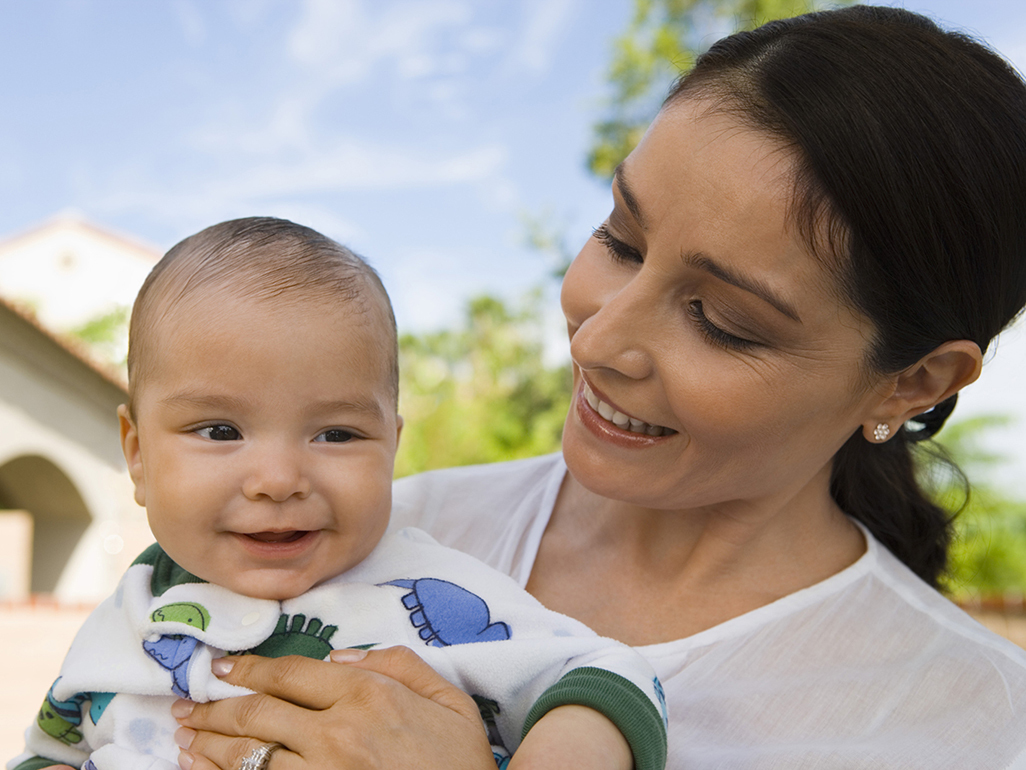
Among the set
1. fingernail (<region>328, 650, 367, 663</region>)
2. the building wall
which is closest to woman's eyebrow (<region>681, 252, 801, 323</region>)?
fingernail (<region>328, 650, 367, 663</region>)

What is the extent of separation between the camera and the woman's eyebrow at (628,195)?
1.82 m

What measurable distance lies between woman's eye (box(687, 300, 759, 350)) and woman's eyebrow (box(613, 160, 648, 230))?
19 cm

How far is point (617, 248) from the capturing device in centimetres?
198

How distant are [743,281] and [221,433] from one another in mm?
1014

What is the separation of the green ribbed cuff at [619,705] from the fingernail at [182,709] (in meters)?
0.61

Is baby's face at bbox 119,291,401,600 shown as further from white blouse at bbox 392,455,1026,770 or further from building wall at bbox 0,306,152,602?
building wall at bbox 0,306,152,602

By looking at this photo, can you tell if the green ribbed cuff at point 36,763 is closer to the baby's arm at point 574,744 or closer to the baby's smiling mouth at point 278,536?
the baby's smiling mouth at point 278,536

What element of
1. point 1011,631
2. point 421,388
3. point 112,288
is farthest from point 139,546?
point 112,288

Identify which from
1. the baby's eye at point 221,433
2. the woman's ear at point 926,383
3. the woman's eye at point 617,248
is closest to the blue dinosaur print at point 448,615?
the baby's eye at point 221,433

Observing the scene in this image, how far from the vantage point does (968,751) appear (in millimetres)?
1672

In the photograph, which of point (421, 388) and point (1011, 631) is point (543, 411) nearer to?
point (421, 388)

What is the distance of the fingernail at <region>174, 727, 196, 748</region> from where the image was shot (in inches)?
60.7

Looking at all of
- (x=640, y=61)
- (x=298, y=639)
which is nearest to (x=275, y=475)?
(x=298, y=639)

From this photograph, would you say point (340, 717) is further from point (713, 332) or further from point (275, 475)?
point (713, 332)
